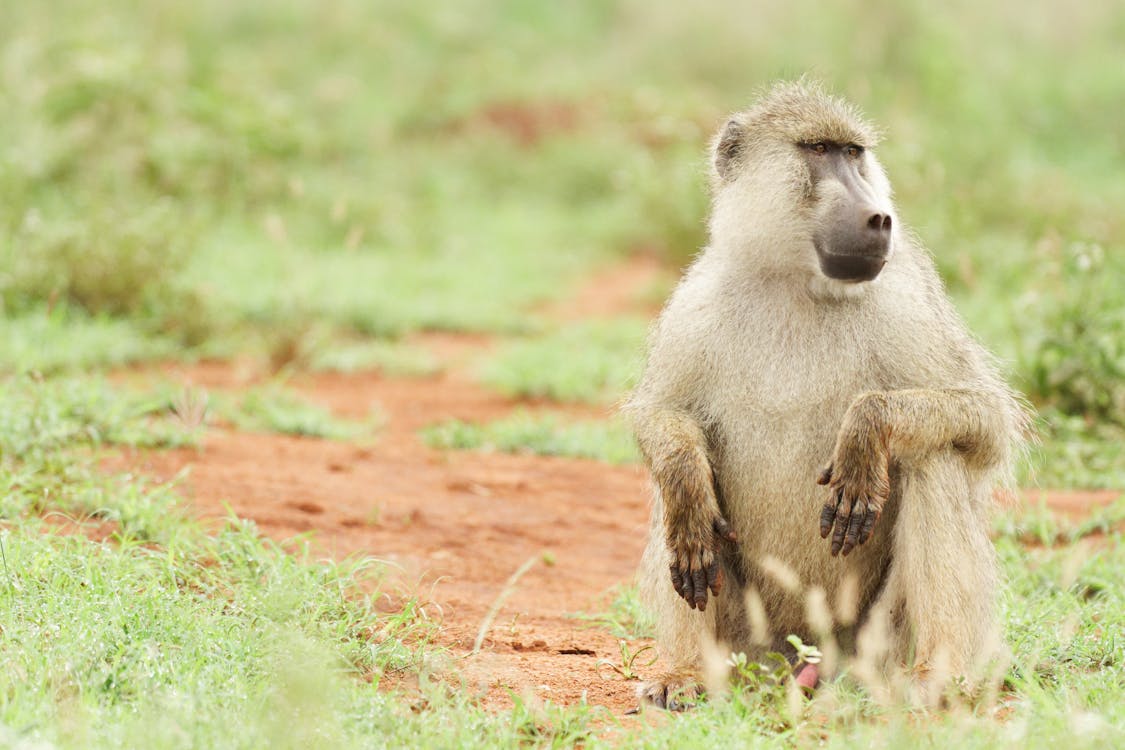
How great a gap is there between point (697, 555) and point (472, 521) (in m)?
1.73

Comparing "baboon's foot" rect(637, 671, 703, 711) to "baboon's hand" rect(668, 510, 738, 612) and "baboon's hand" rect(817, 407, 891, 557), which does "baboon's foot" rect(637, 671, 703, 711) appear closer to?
"baboon's hand" rect(668, 510, 738, 612)

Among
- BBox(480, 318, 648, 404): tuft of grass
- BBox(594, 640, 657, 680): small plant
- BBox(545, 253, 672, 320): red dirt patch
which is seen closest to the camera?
BBox(594, 640, 657, 680): small plant

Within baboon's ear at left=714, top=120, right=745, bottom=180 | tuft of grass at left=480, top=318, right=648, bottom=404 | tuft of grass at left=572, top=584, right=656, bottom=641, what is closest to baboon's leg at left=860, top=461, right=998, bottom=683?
tuft of grass at left=572, top=584, right=656, bottom=641

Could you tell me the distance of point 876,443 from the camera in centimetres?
332

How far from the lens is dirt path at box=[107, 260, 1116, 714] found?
12.7ft

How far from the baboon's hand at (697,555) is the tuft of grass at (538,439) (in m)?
2.56

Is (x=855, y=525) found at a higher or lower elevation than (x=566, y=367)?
higher

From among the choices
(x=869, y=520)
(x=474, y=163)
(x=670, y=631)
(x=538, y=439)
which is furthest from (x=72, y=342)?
(x=474, y=163)

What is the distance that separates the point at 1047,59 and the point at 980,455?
43.6 ft

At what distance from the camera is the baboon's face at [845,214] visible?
11.2 feet

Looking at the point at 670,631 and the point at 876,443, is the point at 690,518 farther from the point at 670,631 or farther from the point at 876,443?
the point at 876,443

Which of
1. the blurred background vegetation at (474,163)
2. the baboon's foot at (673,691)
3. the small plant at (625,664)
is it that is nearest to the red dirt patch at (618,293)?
the blurred background vegetation at (474,163)

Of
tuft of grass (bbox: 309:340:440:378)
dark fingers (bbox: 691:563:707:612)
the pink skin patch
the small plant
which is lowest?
tuft of grass (bbox: 309:340:440:378)

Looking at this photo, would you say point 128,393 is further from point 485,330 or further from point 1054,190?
point 1054,190
